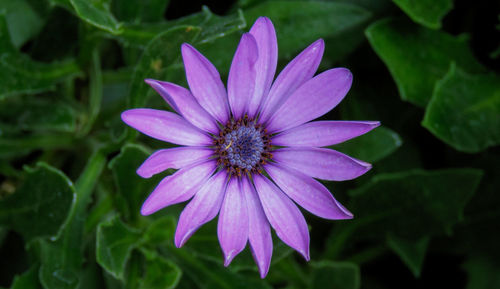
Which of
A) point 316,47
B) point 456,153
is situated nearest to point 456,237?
point 456,153

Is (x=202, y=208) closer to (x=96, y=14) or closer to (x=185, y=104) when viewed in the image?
(x=185, y=104)

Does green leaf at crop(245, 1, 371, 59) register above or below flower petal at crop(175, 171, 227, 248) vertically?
above

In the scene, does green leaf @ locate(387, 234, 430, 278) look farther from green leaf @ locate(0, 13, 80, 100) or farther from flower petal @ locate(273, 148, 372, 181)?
green leaf @ locate(0, 13, 80, 100)

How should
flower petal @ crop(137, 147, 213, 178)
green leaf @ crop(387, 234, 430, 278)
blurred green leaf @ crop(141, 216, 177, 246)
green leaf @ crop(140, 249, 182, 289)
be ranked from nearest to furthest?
flower petal @ crop(137, 147, 213, 178)
green leaf @ crop(140, 249, 182, 289)
blurred green leaf @ crop(141, 216, 177, 246)
green leaf @ crop(387, 234, 430, 278)

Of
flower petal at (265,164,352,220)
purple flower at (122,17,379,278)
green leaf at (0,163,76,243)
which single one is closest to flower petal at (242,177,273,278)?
purple flower at (122,17,379,278)

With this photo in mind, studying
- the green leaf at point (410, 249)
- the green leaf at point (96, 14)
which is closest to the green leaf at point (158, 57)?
the green leaf at point (96, 14)
